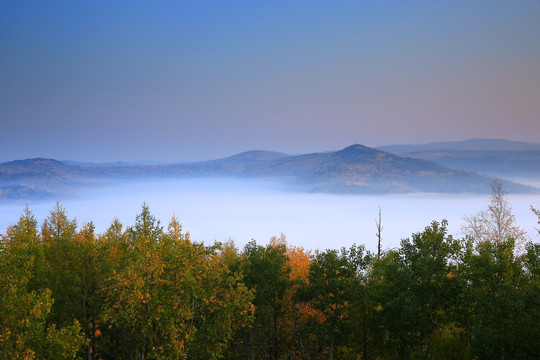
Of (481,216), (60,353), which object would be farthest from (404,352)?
(481,216)

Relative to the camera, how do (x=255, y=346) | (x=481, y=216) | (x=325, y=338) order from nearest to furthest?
(x=325, y=338) < (x=255, y=346) < (x=481, y=216)

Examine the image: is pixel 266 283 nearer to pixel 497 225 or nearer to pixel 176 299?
pixel 176 299

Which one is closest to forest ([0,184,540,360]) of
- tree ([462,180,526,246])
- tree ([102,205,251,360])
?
tree ([102,205,251,360])

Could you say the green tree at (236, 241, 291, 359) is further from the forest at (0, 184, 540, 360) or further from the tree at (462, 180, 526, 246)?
the tree at (462, 180, 526, 246)

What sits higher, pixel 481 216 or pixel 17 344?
pixel 481 216

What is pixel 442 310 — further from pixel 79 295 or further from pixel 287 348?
pixel 79 295

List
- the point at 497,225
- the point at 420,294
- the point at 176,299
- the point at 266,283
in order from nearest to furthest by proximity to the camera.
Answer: the point at 176,299
the point at 420,294
the point at 266,283
the point at 497,225

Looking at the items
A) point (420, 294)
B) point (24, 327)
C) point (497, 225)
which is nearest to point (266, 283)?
point (420, 294)

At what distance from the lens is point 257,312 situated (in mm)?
33250

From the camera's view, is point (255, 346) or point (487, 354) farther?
point (255, 346)

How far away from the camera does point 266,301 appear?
34.2 metres

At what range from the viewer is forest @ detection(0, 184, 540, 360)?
72.7 ft

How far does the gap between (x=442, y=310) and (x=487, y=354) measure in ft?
23.2

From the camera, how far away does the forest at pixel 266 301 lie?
22156mm
